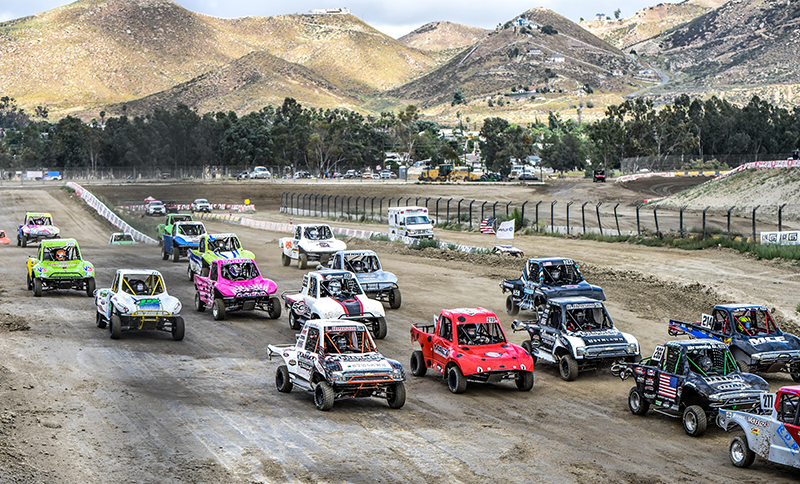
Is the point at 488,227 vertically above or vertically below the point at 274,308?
above

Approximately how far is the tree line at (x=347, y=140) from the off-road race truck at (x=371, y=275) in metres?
105

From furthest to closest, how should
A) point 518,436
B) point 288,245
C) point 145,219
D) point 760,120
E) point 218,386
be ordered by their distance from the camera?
point 760,120
point 145,219
point 288,245
point 218,386
point 518,436

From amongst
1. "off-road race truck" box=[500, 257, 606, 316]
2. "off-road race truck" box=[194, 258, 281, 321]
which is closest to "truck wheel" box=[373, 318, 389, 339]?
"off-road race truck" box=[194, 258, 281, 321]

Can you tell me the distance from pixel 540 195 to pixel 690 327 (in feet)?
223

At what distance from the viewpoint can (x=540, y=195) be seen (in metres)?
87.1

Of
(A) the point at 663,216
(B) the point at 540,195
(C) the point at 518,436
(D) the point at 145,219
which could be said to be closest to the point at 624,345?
(C) the point at 518,436

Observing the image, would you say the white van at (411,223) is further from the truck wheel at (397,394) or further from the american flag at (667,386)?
the american flag at (667,386)

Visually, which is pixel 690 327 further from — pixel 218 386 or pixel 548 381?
pixel 218 386

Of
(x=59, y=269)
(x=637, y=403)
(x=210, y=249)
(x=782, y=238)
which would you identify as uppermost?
(x=782, y=238)

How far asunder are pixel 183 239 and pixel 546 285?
2151cm

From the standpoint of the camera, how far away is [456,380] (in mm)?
17250

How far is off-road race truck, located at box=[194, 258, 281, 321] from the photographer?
83.9 ft

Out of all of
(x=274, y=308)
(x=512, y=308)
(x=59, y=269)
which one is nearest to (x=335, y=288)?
(x=274, y=308)

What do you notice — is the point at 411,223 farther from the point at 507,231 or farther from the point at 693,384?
the point at 693,384
